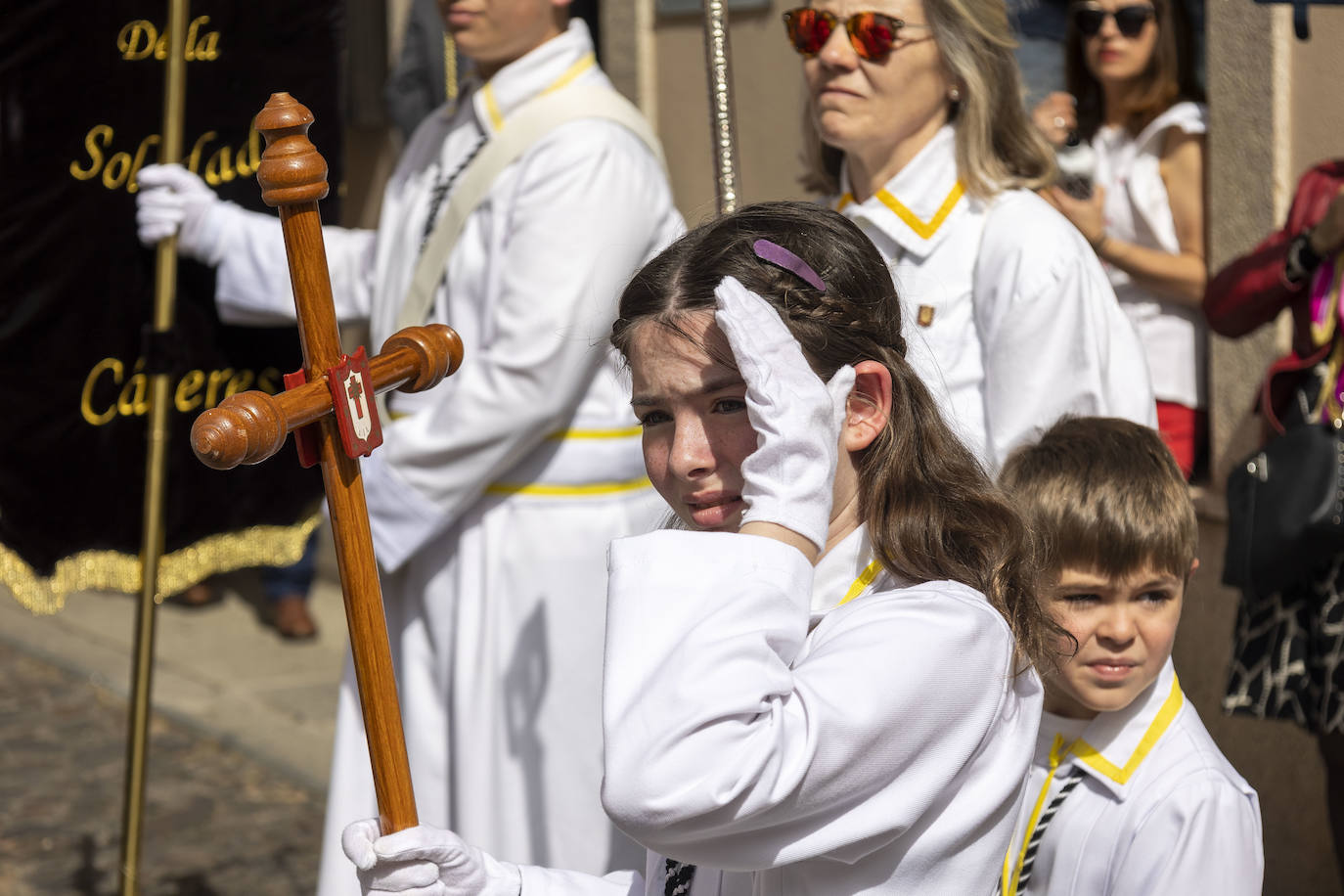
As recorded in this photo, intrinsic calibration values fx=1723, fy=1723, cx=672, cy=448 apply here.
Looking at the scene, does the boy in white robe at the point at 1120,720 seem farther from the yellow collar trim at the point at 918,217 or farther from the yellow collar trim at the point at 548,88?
the yellow collar trim at the point at 548,88

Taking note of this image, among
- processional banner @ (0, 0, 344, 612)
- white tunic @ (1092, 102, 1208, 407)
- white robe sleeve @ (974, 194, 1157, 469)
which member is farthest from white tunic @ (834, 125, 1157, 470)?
processional banner @ (0, 0, 344, 612)

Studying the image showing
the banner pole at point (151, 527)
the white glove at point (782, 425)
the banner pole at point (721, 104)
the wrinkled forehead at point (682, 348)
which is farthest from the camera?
the banner pole at point (151, 527)

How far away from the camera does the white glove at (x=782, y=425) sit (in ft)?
5.42

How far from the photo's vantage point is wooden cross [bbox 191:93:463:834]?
5.27 feet

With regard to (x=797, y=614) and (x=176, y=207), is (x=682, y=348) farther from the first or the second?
(x=176, y=207)

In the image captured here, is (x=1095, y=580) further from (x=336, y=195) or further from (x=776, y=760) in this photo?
(x=336, y=195)

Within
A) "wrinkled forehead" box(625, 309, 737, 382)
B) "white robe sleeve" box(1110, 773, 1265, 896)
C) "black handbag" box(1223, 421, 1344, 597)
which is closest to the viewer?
"wrinkled forehead" box(625, 309, 737, 382)

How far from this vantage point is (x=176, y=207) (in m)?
3.45

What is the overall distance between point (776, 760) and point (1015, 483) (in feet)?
3.01

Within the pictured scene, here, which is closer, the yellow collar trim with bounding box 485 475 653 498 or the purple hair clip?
the purple hair clip

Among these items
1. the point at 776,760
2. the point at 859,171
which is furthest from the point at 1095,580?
the point at 859,171

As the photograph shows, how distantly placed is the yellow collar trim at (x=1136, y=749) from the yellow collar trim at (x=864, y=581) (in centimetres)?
53

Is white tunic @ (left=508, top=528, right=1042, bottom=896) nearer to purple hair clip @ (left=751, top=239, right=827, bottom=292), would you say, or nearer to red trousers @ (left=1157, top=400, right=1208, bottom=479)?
purple hair clip @ (left=751, top=239, right=827, bottom=292)

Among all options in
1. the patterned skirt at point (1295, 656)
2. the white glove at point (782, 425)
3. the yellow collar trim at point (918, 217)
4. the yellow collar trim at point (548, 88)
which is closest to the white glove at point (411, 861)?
the white glove at point (782, 425)
